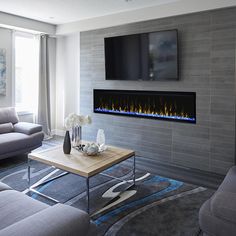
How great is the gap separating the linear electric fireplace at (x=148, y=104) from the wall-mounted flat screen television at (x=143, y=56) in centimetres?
29

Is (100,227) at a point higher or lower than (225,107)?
lower

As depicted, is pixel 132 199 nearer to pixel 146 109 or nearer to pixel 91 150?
pixel 91 150

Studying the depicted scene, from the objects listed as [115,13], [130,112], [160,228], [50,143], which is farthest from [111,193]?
[115,13]

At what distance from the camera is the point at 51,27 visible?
539 centimetres

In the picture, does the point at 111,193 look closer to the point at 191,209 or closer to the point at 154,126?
the point at 191,209

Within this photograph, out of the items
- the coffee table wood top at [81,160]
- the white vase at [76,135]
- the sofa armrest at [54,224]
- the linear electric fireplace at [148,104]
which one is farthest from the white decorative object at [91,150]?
the linear electric fireplace at [148,104]

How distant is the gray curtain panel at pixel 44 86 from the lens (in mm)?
5406

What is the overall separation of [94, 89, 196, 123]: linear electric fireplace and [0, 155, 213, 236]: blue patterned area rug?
111cm

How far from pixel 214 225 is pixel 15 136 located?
337 centimetres

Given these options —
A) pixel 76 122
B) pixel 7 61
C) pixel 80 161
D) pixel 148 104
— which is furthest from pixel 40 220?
pixel 7 61

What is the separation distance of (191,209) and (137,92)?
235 cm

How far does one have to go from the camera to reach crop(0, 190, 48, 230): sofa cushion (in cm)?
167

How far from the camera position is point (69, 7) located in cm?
416

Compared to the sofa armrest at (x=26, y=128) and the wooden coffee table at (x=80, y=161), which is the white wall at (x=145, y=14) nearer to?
the sofa armrest at (x=26, y=128)
